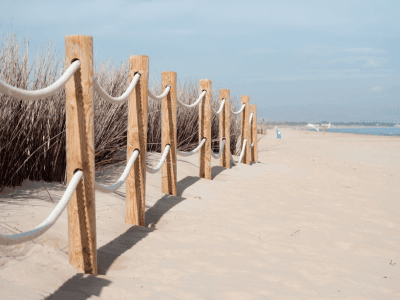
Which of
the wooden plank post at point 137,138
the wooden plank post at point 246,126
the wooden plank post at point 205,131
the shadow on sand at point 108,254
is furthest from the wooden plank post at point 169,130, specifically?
the wooden plank post at point 246,126

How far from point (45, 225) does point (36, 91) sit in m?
0.70

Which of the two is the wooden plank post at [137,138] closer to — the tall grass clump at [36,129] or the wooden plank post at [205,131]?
the tall grass clump at [36,129]

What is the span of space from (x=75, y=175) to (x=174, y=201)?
2172 mm

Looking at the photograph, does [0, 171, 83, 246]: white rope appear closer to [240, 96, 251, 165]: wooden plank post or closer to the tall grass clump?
the tall grass clump

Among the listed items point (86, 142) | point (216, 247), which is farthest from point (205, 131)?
point (86, 142)

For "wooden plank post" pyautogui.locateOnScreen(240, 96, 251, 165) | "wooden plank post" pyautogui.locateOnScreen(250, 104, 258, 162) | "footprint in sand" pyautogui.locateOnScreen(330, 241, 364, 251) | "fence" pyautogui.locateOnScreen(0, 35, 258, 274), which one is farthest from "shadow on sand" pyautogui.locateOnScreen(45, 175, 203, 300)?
"wooden plank post" pyautogui.locateOnScreen(250, 104, 258, 162)

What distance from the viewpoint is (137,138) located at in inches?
138

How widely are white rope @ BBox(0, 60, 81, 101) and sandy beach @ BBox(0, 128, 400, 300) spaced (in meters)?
0.97

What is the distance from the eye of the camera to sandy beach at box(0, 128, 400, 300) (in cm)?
228

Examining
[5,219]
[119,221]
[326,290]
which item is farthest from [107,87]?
[326,290]

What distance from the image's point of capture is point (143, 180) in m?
3.55

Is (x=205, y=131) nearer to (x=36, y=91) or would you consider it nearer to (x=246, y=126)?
(x=246, y=126)

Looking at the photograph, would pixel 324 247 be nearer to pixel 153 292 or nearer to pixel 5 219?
pixel 153 292

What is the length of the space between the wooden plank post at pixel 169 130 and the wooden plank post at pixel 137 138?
99cm
